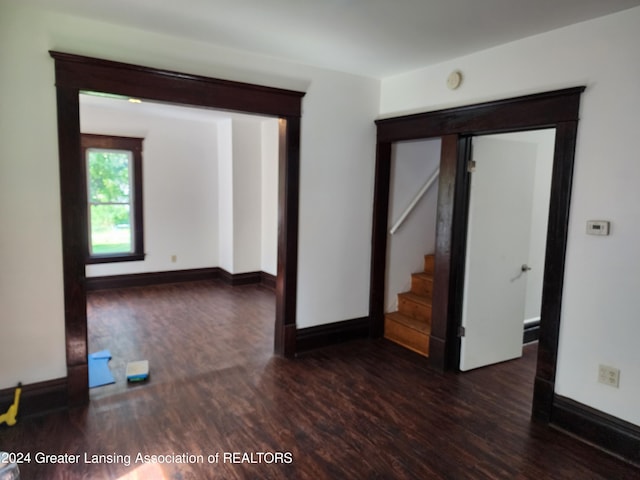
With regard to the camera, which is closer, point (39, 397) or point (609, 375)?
point (609, 375)

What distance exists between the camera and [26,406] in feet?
8.31

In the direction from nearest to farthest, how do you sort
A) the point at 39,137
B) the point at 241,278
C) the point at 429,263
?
1. the point at 39,137
2. the point at 429,263
3. the point at 241,278

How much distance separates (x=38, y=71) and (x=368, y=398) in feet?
9.69

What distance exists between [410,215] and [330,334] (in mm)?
1444

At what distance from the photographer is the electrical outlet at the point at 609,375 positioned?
2.33m

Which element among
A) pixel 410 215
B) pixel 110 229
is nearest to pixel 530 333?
pixel 410 215

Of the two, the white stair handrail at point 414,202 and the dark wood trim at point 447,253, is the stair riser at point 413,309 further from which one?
the white stair handrail at point 414,202

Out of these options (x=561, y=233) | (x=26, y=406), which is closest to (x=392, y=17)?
(x=561, y=233)

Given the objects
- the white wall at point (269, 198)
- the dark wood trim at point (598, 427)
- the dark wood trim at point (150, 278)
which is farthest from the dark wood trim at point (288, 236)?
Answer: the dark wood trim at point (150, 278)

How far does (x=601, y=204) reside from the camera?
234 cm

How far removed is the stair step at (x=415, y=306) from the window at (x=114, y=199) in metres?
3.80

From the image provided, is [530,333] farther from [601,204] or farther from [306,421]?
[306,421]

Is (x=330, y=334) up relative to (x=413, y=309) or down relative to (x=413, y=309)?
down

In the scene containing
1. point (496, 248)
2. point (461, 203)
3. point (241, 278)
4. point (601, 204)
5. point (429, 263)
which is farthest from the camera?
point (241, 278)
